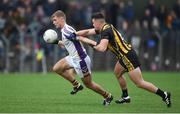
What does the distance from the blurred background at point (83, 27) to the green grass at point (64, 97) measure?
10.9ft

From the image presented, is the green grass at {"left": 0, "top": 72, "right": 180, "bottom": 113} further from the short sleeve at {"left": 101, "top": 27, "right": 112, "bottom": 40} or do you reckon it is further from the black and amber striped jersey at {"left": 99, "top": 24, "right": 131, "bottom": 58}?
the short sleeve at {"left": 101, "top": 27, "right": 112, "bottom": 40}

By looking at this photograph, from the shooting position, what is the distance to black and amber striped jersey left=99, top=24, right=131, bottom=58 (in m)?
16.0

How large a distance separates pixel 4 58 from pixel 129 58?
49.2 ft

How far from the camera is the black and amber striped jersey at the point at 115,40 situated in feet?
52.5

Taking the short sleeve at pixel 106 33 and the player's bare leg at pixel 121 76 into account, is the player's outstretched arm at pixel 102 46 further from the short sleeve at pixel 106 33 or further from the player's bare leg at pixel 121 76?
the player's bare leg at pixel 121 76

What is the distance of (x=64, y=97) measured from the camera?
18812 mm

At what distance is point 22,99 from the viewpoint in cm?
1791

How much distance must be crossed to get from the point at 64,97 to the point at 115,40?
3.35 metres

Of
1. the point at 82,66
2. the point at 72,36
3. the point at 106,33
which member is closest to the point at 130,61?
the point at 106,33

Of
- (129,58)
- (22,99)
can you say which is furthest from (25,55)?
(129,58)

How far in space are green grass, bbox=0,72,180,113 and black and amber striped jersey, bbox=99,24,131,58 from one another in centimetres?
137

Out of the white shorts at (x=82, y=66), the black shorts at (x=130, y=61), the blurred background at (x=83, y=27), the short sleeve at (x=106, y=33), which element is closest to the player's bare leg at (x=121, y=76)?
the white shorts at (x=82, y=66)

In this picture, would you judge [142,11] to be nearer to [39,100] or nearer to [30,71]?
[30,71]

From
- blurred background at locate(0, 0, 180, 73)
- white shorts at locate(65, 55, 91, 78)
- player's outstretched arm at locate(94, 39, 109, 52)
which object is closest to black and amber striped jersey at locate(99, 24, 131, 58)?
player's outstretched arm at locate(94, 39, 109, 52)
